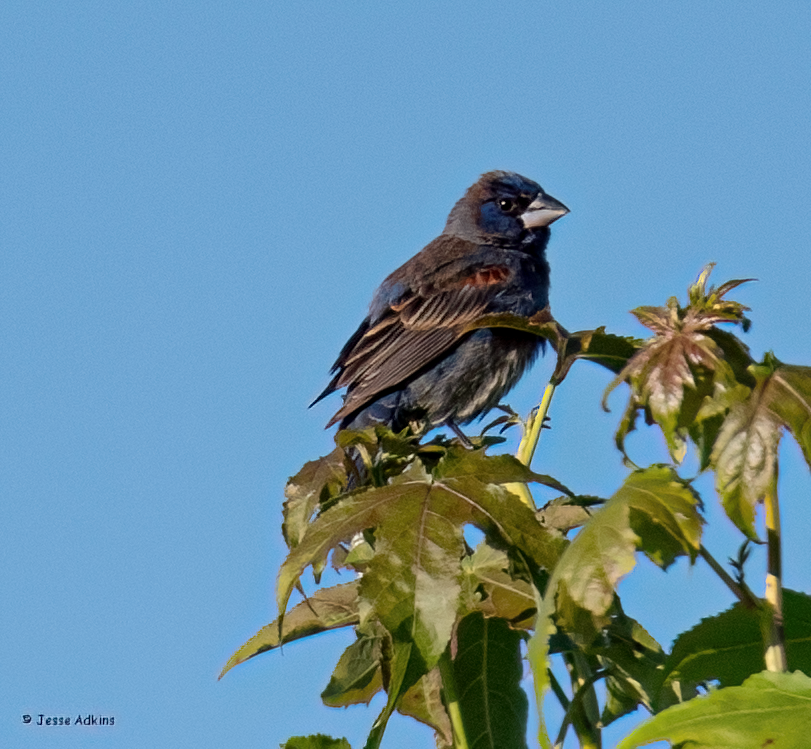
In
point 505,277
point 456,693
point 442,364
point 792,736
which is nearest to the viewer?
point 792,736

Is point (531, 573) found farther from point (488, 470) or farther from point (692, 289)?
point (692, 289)

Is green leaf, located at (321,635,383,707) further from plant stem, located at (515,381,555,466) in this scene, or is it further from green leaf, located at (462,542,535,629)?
plant stem, located at (515,381,555,466)

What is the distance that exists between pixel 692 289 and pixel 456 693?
0.86 metres

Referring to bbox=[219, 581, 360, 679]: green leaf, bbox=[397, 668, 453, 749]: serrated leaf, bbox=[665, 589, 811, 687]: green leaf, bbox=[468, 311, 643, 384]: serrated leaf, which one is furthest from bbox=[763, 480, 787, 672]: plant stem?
bbox=[219, 581, 360, 679]: green leaf

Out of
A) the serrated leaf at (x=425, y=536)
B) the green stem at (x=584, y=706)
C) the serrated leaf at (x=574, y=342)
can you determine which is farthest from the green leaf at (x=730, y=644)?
the serrated leaf at (x=574, y=342)

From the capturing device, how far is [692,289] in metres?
2.00

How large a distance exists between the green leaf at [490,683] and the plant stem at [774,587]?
0.54m

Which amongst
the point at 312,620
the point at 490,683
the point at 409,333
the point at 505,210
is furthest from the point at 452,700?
the point at 505,210

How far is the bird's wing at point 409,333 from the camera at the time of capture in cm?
607

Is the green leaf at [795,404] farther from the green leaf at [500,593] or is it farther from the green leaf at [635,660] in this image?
the green leaf at [500,593]

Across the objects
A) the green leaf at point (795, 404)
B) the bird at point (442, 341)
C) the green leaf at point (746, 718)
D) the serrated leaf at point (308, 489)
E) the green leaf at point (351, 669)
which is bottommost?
the green leaf at point (746, 718)

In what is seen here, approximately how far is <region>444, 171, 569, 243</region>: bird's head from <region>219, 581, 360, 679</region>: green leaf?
5.29 m

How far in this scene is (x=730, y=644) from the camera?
2.00 metres

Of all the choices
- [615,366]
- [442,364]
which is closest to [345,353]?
[442,364]
